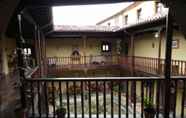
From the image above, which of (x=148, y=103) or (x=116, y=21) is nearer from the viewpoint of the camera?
(x=148, y=103)

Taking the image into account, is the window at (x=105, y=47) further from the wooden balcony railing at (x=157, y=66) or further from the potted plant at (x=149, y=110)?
the potted plant at (x=149, y=110)

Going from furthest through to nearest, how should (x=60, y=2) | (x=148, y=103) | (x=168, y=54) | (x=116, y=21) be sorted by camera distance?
(x=116, y=21) → (x=148, y=103) → (x=168, y=54) → (x=60, y=2)

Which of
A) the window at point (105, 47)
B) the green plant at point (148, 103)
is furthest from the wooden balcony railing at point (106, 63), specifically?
the green plant at point (148, 103)

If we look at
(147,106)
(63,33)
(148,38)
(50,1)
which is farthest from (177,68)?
(63,33)

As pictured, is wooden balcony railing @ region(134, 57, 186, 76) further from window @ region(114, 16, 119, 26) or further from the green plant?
window @ region(114, 16, 119, 26)

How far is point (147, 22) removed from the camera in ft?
27.0

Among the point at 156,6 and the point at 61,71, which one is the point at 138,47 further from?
the point at 61,71

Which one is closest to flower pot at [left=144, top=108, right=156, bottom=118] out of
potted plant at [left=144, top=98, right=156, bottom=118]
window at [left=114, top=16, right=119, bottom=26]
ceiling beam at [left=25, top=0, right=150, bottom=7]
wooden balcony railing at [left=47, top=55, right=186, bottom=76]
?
potted plant at [left=144, top=98, right=156, bottom=118]

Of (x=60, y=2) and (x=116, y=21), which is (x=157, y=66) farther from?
(x=116, y=21)

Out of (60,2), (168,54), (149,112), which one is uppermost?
(60,2)

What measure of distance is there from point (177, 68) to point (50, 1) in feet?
21.4

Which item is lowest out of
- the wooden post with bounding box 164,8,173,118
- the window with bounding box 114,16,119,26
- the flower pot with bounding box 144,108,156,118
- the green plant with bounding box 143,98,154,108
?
the flower pot with bounding box 144,108,156,118

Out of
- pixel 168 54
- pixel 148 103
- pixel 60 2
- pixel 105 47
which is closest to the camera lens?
pixel 60 2

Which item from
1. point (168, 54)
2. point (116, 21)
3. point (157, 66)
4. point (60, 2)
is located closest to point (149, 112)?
point (168, 54)
